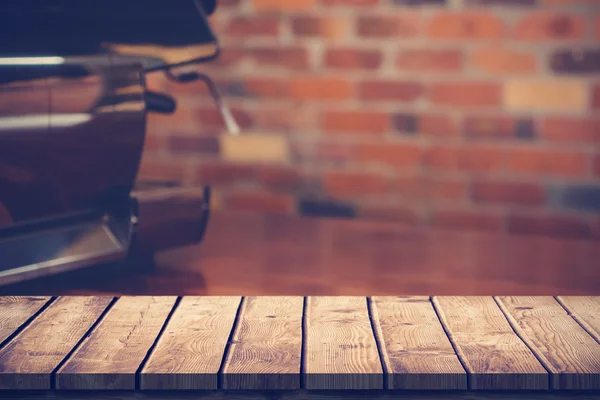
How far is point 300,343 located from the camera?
1.06 meters

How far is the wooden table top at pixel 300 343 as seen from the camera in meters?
0.95

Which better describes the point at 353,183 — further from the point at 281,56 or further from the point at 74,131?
the point at 74,131

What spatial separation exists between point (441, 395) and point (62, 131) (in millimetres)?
685

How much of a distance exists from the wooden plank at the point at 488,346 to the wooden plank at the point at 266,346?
0.60 ft

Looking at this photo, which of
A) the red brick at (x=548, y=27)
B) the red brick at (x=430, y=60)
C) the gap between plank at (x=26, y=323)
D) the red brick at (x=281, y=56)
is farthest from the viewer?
the red brick at (x=281, y=56)

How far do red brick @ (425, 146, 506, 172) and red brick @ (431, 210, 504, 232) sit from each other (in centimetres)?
10

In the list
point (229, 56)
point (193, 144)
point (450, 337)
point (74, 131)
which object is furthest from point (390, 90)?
point (450, 337)

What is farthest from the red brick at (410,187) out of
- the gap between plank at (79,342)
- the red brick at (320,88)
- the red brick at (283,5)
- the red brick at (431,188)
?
the gap between plank at (79,342)

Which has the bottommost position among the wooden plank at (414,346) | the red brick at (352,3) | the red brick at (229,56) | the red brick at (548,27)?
the wooden plank at (414,346)

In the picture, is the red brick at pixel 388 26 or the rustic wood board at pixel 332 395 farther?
the red brick at pixel 388 26

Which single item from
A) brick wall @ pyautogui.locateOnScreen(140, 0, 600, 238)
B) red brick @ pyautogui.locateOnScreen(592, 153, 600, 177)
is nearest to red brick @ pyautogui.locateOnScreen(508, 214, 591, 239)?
brick wall @ pyautogui.locateOnScreen(140, 0, 600, 238)

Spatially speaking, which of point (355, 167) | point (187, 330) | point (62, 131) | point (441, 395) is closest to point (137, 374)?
point (187, 330)

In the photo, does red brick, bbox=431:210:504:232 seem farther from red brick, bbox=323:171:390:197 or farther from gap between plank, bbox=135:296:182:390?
gap between plank, bbox=135:296:182:390

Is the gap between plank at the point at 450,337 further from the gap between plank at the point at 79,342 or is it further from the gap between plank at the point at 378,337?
the gap between plank at the point at 79,342
